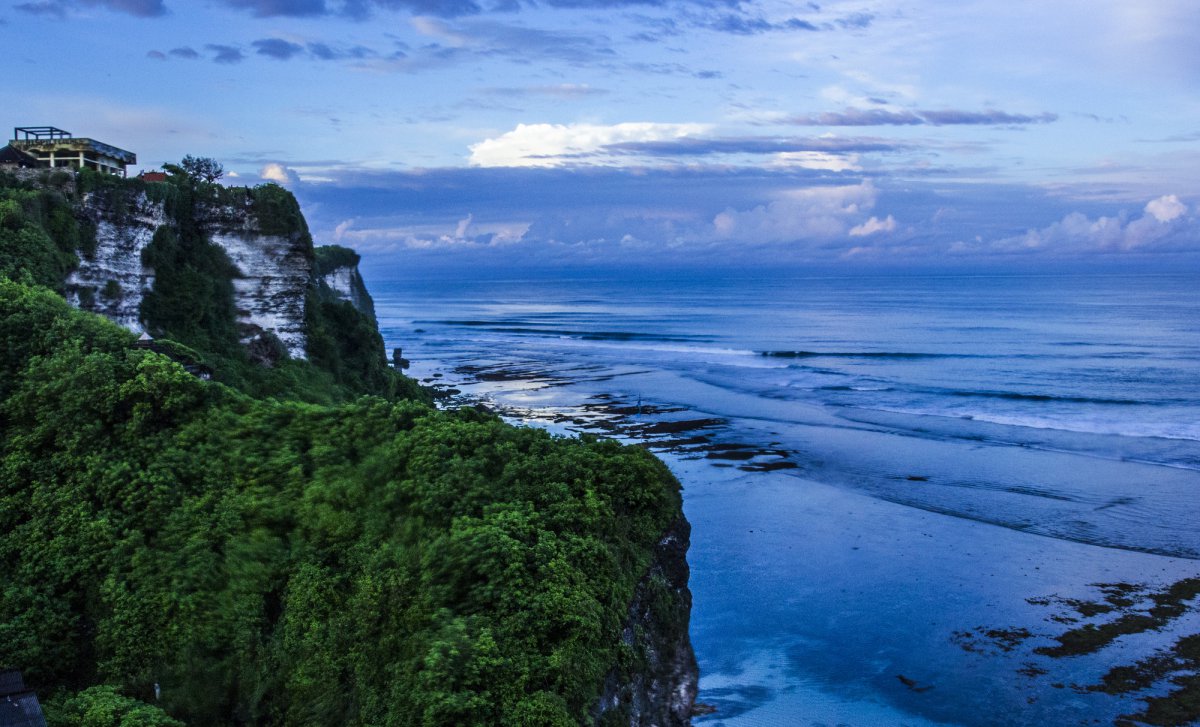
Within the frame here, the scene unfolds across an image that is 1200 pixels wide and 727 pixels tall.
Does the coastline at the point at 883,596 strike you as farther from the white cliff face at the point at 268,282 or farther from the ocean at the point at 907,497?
the white cliff face at the point at 268,282

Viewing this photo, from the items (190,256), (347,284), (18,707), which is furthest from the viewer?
(347,284)

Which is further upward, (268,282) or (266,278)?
(266,278)

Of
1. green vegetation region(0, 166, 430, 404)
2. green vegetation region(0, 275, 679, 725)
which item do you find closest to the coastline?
green vegetation region(0, 275, 679, 725)

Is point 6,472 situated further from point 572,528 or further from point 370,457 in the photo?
point 572,528

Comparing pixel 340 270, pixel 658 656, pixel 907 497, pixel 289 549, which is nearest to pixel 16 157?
pixel 289 549

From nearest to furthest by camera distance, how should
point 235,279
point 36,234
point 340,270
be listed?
point 36,234 < point 235,279 < point 340,270

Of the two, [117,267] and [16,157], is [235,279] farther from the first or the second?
[16,157]

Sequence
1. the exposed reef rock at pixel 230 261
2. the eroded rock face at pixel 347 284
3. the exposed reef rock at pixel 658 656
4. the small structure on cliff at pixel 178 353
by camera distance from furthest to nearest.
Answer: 1. the eroded rock face at pixel 347 284
2. the exposed reef rock at pixel 230 261
3. the small structure on cliff at pixel 178 353
4. the exposed reef rock at pixel 658 656

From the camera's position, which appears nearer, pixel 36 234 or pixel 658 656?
pixel 658 656

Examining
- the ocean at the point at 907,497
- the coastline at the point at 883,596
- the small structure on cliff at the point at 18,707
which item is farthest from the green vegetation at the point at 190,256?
the coastline at the point at 883,596
